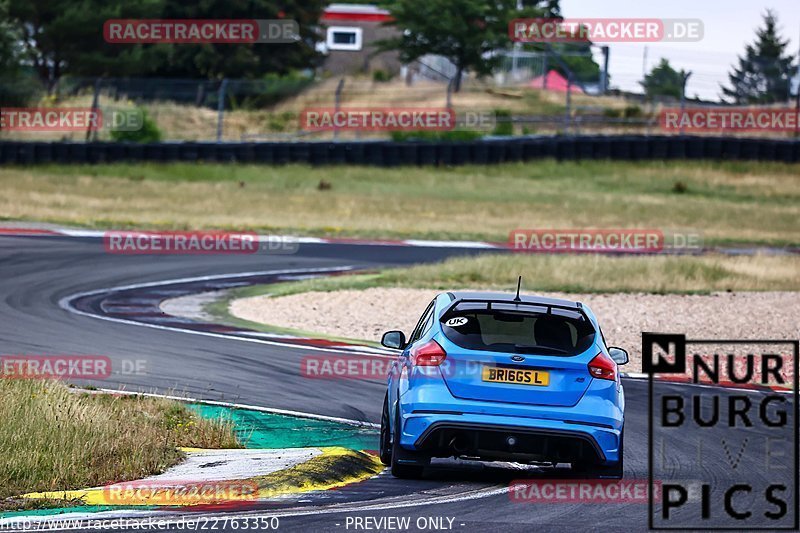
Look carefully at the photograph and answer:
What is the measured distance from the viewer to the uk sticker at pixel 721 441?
865 cm

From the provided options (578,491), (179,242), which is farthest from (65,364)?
(179,242)

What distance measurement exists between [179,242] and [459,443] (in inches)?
846

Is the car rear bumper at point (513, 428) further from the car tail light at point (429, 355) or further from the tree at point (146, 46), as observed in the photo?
the tree at point (146, 46)

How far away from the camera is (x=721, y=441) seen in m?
11.8

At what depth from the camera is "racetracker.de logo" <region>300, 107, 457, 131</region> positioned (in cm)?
4725

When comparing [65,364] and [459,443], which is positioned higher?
[459,443]

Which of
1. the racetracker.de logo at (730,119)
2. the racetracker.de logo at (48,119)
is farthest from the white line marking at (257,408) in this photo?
the racetracker.de logo at (730,119)

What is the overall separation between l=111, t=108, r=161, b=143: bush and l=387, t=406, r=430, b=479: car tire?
36.0 m

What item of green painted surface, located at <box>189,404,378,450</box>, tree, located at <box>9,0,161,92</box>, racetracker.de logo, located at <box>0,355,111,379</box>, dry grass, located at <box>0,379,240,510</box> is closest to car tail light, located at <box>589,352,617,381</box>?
green painted surface, located at <box>189,404,378,450</box>

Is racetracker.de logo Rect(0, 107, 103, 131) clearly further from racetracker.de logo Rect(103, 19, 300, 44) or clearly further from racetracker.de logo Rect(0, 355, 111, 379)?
racetracker.de logo Rect(0, 355, 111, 379)

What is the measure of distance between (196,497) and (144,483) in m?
0.57

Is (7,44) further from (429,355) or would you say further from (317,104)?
(429,355)

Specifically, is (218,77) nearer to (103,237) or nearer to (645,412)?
(103,237)

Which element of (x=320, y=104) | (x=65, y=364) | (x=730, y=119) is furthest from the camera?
(x=320, y=104)
